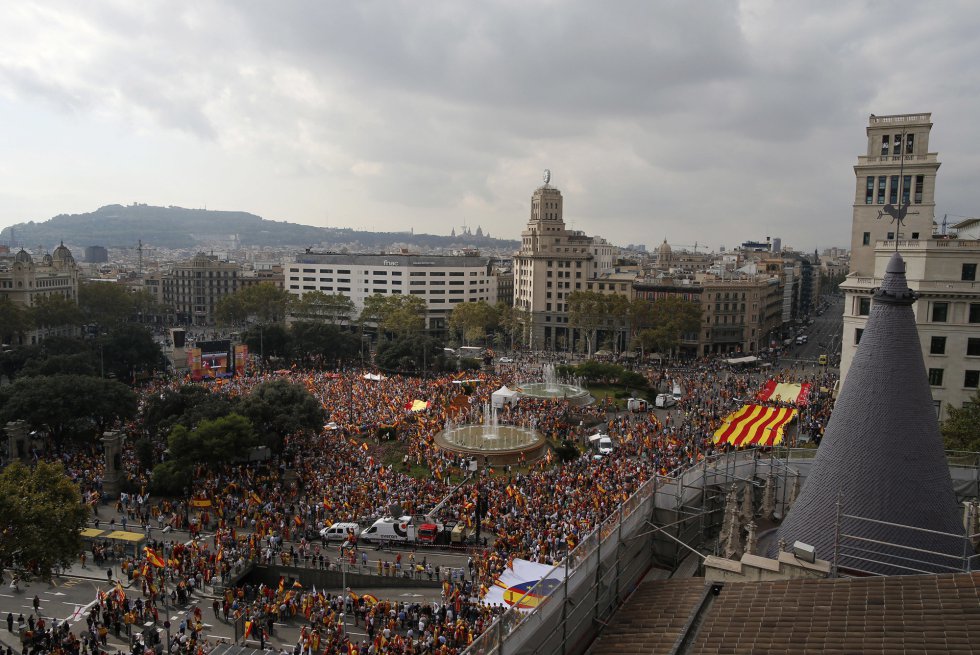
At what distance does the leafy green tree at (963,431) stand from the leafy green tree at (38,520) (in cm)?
3487

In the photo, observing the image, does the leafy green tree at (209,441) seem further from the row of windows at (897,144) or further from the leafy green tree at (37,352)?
the row of windows at (897,144)

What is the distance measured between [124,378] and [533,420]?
1696 inches

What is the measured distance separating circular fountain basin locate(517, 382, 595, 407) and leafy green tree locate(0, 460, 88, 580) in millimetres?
35814

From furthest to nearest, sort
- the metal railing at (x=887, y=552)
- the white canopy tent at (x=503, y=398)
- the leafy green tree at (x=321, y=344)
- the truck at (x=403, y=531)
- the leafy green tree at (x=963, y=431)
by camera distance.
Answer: the leafy green tree at (x=321, y=344), the white canopy tent at (x=503, y=398), the leafy green tree at (x=963, y=431), the truck at (x=403, y=531), the metal railing at (x=887, y=552)

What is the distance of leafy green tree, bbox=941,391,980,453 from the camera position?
30266 mm

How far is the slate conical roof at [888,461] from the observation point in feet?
36.3

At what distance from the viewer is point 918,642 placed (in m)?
8.07

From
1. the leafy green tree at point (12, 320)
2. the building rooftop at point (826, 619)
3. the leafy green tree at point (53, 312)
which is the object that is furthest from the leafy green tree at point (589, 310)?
the building rooftop at point (826, 619)

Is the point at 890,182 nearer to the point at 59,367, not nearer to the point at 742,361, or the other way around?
the point at 742,361

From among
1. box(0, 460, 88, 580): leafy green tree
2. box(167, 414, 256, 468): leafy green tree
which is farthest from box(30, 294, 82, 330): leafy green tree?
box(0, 460, 88, 580): leafy green tree

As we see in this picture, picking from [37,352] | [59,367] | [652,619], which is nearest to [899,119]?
[652,619]

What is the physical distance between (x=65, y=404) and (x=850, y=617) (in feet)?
149

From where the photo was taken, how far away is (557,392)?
57.2m

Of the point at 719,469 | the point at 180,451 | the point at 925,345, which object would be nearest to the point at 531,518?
the point at 719,469
